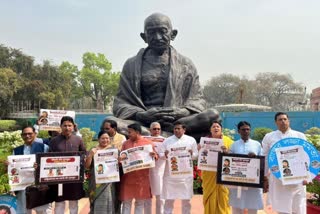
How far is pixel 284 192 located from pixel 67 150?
270 centimetres

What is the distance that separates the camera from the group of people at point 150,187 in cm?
439

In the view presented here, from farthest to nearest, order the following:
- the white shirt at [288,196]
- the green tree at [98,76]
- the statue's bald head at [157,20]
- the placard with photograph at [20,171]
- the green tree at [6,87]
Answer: the green tree at [98,76]
the green tree at [6,87]
the statue's bald head at [157,20]
the white shirt at [288,196]
the placard with photograph at [20,171]

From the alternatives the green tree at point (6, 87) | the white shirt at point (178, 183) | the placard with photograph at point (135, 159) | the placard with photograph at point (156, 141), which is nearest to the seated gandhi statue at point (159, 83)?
the placard with photograph at point (156, 141)

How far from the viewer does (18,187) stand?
422cm

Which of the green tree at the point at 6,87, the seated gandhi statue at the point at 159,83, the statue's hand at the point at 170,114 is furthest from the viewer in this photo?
the green tree at the point at 6,87

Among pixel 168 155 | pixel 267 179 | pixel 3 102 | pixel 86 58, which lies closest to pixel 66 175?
pixel 168 155

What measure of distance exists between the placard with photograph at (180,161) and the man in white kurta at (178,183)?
0.05 meters

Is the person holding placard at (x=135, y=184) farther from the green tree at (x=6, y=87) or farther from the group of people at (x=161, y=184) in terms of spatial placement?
the green tree at (x=6, y=87)

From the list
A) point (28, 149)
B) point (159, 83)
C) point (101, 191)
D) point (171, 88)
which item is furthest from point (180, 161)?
point (159, 83)

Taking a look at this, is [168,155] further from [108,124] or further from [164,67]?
[164,67]

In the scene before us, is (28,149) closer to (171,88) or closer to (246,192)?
(246,192)

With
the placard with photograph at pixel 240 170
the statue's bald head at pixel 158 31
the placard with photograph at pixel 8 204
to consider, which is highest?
the statue's bald head at pixel 158 31

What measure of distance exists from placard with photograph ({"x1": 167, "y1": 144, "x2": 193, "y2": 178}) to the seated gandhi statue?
10.8 feet

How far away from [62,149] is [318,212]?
344 centimetres
